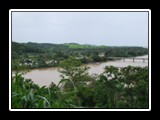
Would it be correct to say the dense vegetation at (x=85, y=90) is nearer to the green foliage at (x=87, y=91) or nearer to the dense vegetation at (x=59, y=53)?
the green foliage at (x=87, y=91)

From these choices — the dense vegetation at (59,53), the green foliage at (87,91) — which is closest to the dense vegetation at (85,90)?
the green foliage at (87,91)

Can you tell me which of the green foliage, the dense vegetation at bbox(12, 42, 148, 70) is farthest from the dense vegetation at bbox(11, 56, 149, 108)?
the dense vegetation at bbox(12, 42, 148, 70)

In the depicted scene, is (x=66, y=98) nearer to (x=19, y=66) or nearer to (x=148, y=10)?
(x=19, y=66)

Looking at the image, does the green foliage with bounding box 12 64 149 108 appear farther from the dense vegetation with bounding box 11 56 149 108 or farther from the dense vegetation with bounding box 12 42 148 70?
the dense vegetation with bounding box 12 42 148 70

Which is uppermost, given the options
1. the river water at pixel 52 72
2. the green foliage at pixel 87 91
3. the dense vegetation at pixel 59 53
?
the dense vegetation at pixel 59 53

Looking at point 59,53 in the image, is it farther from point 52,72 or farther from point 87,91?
point 87,91

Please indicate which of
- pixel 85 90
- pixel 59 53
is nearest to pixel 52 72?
pixel 59 53
